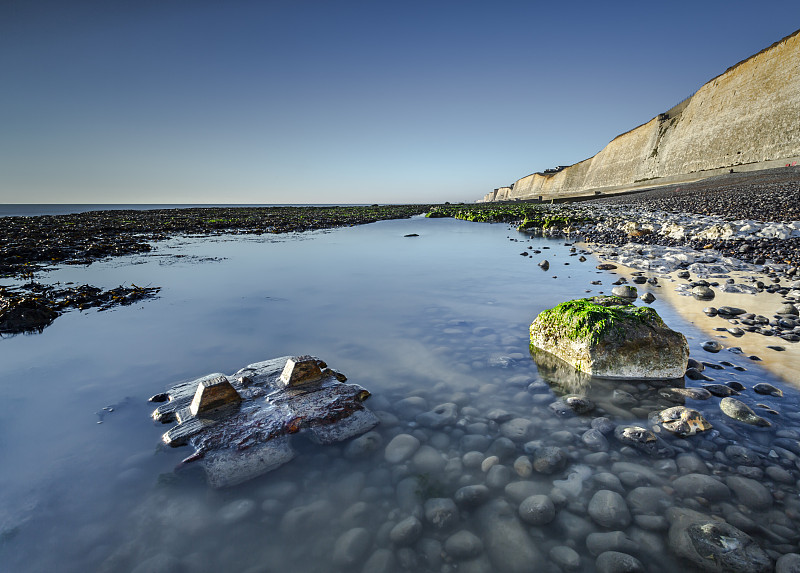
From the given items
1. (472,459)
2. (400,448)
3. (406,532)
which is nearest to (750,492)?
(472,459)

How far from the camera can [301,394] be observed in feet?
11.8

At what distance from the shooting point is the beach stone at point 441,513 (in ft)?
7.33

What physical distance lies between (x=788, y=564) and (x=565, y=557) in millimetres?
1158

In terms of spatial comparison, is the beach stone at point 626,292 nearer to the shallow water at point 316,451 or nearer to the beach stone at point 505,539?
the shallow water at point 316,451

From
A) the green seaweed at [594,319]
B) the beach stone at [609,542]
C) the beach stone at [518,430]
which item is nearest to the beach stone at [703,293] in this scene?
the green seaweed at [594,319]

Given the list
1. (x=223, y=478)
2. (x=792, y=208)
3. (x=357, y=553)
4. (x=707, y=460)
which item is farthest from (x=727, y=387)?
(x=792, y=208)

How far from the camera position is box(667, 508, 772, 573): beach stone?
6.14 feet

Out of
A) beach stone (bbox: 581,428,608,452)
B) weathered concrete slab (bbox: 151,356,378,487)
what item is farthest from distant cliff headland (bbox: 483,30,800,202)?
weathered concrete slab (bbox: 151,356,378,487)

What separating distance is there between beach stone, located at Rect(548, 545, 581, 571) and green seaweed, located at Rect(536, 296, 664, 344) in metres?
2.60

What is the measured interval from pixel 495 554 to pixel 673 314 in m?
5.69

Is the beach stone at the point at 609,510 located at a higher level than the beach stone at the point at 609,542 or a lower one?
higher

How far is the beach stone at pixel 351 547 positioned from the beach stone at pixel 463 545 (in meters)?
0.51

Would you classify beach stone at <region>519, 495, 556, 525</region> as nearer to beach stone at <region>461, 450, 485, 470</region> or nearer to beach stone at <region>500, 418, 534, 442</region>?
beach stone at <region>461, 450, 485, 470</region>

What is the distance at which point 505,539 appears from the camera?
7.02 ft
